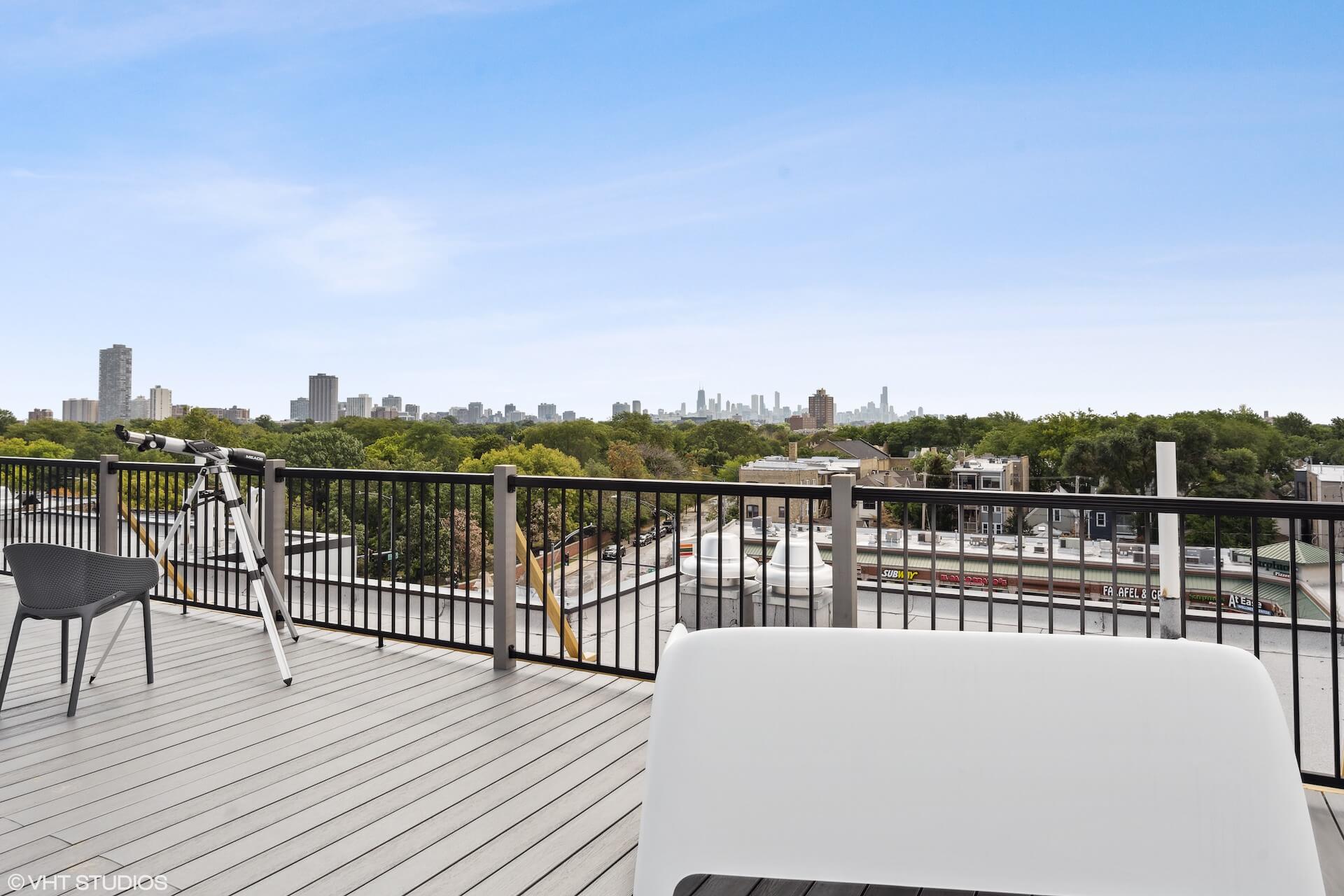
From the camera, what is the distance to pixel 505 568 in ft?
11.5

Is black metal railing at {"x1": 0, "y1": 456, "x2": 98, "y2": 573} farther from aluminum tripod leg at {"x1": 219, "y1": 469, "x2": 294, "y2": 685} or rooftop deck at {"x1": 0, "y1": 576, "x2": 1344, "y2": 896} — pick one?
aluminum tripod leg at {"x1": 219, "y1": 469, "x2": 294, "y2": 685}

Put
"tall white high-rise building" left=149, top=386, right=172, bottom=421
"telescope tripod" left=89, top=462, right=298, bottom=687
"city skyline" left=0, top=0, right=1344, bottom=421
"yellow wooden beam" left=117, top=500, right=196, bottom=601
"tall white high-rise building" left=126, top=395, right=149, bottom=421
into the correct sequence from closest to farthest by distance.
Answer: "telescope tripod" left=89, top=462, right=298, bottom=687, "yellow wooden beam" left=117, top=500, right=196, bottom=601, "city skyline" left=0, top=0, right=1344, bottom=421, "tall white high-rise building" left=126, top=395, right=149, bottom=421, "tall white high-rise building" left=149, top=386, right=172, bottom=421

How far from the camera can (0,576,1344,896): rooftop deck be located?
1.82m

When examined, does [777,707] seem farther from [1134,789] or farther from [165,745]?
[165,745]

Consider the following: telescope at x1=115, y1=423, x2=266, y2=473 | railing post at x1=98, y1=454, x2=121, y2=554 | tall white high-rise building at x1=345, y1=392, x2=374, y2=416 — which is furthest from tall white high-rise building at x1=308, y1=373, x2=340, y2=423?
telescope at x1=115, y1=423, x2=266, y2=473

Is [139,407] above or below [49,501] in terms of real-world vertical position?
above

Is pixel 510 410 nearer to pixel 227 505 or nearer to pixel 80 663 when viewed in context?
pixel 227 505

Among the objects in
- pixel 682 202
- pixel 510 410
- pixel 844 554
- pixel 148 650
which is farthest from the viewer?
pixel 510 410

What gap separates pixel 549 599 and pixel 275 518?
163cm

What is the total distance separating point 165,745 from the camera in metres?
2.55

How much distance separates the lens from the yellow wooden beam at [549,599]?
358 cm

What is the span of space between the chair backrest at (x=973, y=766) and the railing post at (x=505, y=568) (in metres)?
2.33

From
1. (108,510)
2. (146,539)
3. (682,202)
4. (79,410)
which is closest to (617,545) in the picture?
(146,539)

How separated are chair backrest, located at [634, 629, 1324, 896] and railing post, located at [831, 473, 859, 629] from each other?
1.56m
